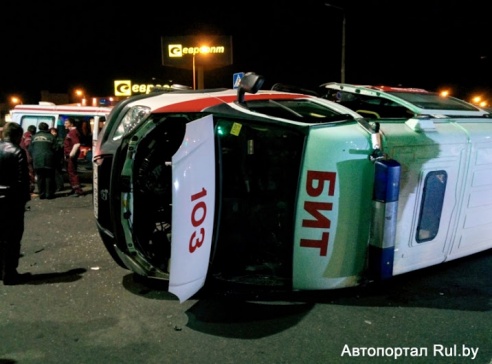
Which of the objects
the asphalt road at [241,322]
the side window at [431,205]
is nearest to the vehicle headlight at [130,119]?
the asphalt road at [241,322]

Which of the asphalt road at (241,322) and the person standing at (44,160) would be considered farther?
the person standing at (44,160)

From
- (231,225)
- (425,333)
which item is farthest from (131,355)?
(425,333)

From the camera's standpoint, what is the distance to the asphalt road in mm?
3301

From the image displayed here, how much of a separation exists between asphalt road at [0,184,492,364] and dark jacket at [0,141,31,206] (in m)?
0.89

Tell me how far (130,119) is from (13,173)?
1.47 metres

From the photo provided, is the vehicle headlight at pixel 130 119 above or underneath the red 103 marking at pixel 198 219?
above

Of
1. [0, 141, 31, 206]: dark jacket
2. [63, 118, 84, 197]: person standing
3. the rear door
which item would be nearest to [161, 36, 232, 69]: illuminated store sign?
[63, 118, 84, 197]: person standing

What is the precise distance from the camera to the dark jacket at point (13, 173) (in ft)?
15.3

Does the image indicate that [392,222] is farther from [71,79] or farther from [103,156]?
[71,79]

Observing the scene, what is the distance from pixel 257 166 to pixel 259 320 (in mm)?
1795

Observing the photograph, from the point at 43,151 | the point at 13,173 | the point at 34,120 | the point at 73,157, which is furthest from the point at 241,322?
the point at 34,120

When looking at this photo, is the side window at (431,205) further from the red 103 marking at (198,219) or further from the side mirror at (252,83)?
the red 103 marking at (198,219)

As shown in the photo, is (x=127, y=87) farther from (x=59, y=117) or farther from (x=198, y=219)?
(x=198, y=219)

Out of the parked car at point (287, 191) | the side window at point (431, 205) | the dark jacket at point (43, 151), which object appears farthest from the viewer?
the dark jacket at point (43, 151)
